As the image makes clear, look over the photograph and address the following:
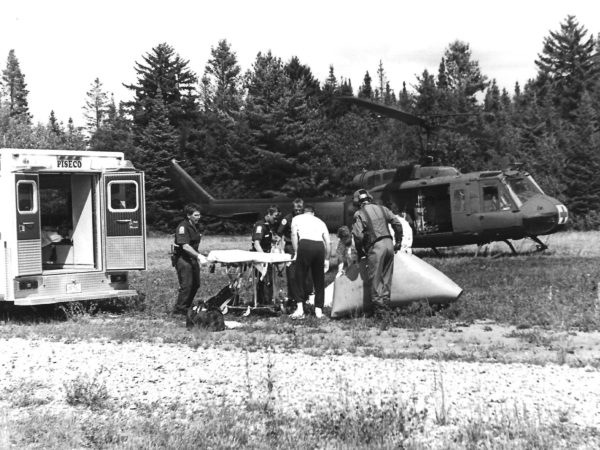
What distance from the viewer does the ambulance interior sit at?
1344 centimetres

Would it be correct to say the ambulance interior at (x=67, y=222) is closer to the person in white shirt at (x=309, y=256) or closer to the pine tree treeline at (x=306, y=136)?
the person in white shirt at (x=309, y=256)

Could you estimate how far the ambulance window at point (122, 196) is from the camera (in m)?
12.9

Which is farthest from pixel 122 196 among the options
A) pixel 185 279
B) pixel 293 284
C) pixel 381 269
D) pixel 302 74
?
pixel 302 74

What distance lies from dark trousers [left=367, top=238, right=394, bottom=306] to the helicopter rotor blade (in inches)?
240

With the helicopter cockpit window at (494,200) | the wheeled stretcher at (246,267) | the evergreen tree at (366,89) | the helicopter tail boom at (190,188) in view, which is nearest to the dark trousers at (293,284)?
the wheeled stretcher at (246,267)

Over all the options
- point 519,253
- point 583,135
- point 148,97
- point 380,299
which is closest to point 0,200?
point 380,299

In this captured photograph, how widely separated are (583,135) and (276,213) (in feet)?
130

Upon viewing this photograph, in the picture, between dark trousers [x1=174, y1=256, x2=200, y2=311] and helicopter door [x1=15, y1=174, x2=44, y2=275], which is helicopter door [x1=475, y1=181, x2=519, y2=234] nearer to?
dark trousers [x1=174, y1=256, x2=200, y2=311]

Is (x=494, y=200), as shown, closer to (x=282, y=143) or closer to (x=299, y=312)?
(x=299, y=312)

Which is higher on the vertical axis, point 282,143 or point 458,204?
point 282,143

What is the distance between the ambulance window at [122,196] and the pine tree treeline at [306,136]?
89.6 ft

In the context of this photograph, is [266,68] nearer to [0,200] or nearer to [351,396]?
[0,200]

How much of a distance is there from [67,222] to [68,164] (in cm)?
195

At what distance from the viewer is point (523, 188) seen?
19.4m
